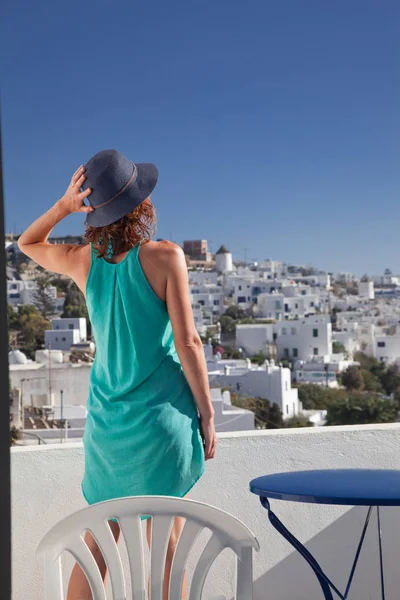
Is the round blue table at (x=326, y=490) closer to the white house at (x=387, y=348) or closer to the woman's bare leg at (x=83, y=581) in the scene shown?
the woman's bare leg at (x=83, y=581)

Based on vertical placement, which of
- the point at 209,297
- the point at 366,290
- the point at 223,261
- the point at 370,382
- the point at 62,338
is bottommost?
the point at 370,382

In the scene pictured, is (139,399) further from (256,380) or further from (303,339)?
(303,339)

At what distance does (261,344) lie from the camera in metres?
18.9

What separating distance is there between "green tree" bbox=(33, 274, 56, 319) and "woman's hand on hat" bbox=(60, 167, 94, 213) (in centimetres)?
1671

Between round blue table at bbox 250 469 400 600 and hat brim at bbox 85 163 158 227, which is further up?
hat brim at bbox 85 163 158 227

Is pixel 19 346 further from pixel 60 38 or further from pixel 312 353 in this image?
pixel 60 38

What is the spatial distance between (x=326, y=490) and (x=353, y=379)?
64.9 ft

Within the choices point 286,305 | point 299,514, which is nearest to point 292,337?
point 286,305

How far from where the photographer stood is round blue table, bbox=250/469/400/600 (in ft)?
4.86

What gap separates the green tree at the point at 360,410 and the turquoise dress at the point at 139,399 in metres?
16.9

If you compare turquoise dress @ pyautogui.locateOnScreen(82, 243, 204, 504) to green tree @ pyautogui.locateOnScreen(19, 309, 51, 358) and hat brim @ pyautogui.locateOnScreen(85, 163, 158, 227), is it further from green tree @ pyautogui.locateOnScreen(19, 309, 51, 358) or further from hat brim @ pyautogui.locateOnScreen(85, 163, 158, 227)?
green tree @ pyautogui.locateOnScreen(19, 309, 51, 358)

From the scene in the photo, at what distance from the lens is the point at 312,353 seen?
19125mm

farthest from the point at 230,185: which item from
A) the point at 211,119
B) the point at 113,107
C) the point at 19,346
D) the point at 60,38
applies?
the point at 19,346

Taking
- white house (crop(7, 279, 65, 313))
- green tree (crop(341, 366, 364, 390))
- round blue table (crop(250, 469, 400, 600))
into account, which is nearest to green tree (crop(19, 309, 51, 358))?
white house (crop(7, 279, 65, 313))
